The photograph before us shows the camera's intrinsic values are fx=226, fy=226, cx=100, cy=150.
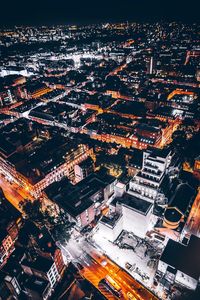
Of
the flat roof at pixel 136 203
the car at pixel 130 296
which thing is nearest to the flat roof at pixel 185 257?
the flat roof at pixel 136 203

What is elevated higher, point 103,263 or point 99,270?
point 103,263

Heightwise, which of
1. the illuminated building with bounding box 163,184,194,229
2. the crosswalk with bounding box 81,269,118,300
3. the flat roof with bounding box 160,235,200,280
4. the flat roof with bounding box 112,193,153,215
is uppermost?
the flat roof with bounding box 112,193,153,215

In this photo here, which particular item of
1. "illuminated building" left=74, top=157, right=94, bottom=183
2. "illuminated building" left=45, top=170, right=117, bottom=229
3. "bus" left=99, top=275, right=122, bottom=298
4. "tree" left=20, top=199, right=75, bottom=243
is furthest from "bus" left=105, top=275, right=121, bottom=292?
"illuminated building" left=74, top=157, right=94, bottom=183

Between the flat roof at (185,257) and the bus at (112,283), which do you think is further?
the bus at (112,283)

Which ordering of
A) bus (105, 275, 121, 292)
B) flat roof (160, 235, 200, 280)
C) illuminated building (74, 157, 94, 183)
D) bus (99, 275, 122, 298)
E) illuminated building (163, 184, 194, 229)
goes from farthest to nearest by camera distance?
illuminated building (74, 157, 94, 183) < illuminated building (163, 184, 194, 229) < bus (105, 275, 121, 292) < bus (99, 275, 122, 298) < flat roof (160, 235, 200, 280)

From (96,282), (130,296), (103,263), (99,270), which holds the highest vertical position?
(103,263)

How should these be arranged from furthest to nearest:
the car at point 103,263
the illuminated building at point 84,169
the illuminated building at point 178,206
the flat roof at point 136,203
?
the illuminated building at point 84,169 < the illuminated building at point 178,206 < the flat roof at point 136,203 < the car at point 103,263

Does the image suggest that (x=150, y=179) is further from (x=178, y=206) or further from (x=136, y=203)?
(x=178, y=206)

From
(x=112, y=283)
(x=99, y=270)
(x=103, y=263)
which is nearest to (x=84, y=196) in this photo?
(x=103, y=263)

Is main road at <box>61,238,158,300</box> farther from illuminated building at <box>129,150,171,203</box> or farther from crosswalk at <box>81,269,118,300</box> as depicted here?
illuminated building at <box>129,150,171,203</box>

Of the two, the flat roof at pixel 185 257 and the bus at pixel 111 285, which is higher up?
the flat roof at pixel 185 257

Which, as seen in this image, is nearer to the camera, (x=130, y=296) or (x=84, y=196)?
(x=130, y=296)

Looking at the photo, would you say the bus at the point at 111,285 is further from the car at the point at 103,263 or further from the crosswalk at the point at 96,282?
the car at the point at 103,263
